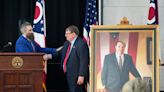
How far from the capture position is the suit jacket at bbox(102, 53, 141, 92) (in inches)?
203

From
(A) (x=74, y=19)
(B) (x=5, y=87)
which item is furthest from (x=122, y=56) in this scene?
(A) (x=74, y=19)

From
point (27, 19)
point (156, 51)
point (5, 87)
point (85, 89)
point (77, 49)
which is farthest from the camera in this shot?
point (27, 19)

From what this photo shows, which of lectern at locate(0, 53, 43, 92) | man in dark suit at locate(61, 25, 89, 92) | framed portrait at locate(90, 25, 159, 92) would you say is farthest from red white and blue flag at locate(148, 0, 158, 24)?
lectern at locate(0, 53, 43, 92)

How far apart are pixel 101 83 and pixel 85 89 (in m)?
1.77

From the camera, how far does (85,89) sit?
6.94 m

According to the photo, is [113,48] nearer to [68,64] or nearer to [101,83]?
[101,83]

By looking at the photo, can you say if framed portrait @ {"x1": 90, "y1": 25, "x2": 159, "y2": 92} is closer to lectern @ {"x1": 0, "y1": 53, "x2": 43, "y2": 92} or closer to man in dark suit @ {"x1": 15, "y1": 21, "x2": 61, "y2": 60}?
lectern @ {"x1": 0, "y1": 53, "x2": 43, "y2": 92}

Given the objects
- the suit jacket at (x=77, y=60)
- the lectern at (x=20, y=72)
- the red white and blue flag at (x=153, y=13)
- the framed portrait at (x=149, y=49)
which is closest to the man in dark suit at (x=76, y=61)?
the suit jacket at (x=77, y=60)

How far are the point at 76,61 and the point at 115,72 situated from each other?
3.55 ft

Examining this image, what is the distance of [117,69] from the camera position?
205 inches

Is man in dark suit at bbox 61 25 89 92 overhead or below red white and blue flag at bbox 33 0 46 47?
below

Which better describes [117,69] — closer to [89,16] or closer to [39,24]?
[89,16]

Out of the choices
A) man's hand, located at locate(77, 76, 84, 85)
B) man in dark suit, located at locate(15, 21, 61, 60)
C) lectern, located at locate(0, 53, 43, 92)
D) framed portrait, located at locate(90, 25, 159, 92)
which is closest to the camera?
framed portrait, located at locate(90, 25, 159, 92)

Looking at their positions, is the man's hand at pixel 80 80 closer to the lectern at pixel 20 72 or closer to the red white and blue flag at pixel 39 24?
the lectern at pixel 20 72
